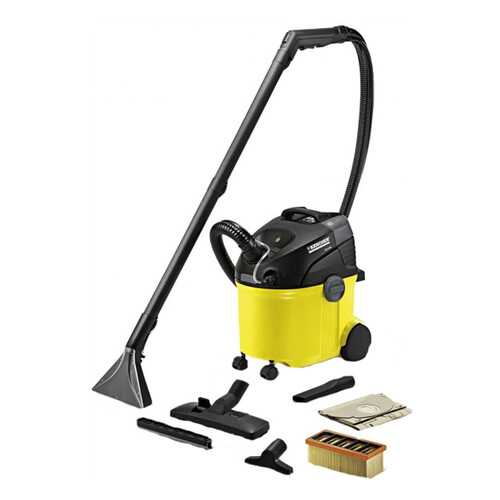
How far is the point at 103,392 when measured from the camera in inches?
137

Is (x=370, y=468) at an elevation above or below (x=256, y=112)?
below

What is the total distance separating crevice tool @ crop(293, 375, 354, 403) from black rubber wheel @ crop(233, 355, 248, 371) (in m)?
0.34

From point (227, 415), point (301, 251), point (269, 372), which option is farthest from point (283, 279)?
point (227, 415)

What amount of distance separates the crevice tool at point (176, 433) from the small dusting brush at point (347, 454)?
0.34 meters

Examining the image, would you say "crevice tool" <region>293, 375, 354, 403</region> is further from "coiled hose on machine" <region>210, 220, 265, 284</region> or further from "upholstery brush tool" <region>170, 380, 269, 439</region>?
"coiled hose on machine" <region>210, 220, 265, 284</region>

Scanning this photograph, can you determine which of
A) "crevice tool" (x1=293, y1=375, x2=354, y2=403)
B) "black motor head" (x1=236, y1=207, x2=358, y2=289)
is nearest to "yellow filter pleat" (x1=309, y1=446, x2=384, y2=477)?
"crevice tool" (x1=293, y1=375, x2=354, y2=403)

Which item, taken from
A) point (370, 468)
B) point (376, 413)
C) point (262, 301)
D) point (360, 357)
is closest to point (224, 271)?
point (262, 301)

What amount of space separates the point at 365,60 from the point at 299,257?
2.91 feet

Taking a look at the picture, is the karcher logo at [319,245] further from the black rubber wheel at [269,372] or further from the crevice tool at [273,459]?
the crevice tool at [273,459]

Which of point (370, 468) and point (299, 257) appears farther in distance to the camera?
point (299, 257)

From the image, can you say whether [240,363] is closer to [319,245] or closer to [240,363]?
[240,363]

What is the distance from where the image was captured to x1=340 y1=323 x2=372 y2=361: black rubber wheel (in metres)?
3.74

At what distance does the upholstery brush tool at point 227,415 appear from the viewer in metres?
3.11

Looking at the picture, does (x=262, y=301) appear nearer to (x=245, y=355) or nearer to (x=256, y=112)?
(x=245, y=355)
